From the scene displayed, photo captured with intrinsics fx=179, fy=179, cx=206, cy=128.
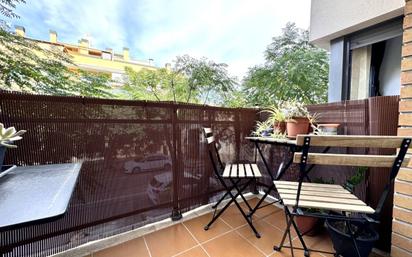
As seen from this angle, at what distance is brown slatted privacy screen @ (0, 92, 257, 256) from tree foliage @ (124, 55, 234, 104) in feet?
10.2

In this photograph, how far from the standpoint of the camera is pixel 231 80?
5.37 meters

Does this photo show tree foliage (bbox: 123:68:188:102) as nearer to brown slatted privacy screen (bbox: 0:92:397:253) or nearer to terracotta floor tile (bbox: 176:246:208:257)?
brown slatted privacy screen (bbox: 0:92:397:253)

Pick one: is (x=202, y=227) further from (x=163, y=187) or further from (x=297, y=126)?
(x=297, y=126)

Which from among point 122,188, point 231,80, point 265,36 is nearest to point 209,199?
point 122,188

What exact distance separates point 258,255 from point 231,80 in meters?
A: 4.60

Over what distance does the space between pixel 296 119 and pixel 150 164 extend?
5.28ft

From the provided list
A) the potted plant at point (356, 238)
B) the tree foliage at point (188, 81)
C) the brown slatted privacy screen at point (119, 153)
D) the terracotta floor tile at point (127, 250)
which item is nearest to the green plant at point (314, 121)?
the brown slatted privacy screen at point (119, 153)

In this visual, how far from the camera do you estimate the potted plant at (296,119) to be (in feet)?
6.07

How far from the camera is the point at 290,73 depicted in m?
4.26

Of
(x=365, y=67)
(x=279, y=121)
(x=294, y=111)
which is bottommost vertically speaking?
(x=279, y=121)

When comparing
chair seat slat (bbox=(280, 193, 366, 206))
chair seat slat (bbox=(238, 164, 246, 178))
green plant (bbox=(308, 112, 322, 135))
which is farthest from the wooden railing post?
green plant (bbox=(308, 112, 322, 135))

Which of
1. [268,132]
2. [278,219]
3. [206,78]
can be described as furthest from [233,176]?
[206,78]

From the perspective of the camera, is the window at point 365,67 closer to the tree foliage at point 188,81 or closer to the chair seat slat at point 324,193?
the chair seat slat at point 324,193

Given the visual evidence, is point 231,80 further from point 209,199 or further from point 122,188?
point 122,188
